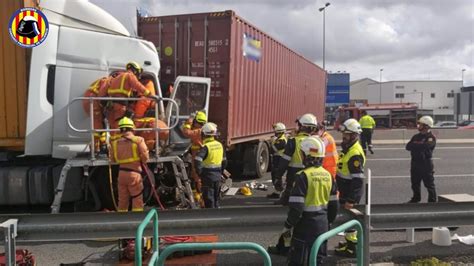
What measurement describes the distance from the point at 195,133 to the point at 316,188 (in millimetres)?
3751

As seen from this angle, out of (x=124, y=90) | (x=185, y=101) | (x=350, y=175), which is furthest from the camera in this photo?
(x=185, y=101)

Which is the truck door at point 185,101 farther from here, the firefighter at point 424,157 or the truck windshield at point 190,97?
the firefighter at point 424,157

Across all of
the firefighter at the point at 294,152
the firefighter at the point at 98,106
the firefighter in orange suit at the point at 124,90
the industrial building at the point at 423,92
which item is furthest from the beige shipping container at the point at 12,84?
the industrial building at the point at 423,92

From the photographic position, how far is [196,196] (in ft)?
24.6

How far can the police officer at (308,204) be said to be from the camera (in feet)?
13.0

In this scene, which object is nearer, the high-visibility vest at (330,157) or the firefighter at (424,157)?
the high-visibility vest at (330,157)

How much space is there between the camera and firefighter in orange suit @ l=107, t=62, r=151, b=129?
6328mm

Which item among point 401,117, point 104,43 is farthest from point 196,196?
point 401,117

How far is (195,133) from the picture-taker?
746 cm

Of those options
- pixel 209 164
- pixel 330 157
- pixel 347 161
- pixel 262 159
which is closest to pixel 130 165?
pixel 209 164

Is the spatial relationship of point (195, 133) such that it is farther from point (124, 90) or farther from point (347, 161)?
point (347, 161)

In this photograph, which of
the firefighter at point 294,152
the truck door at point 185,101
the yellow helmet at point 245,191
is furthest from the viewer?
the yellow helmet at point 245,191

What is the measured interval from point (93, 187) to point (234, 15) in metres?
4.50

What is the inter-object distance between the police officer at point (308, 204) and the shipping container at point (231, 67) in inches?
195
